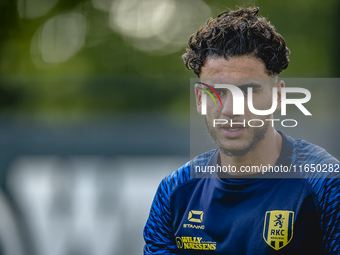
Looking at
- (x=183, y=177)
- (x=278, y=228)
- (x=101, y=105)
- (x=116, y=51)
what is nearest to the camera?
(x=278, y=228)

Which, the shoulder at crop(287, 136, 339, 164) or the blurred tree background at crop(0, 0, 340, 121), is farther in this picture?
the blurred tree background at crop(0, 0, 340, 121)

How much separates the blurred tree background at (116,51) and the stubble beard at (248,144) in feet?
6.62

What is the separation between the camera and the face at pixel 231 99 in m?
1.16

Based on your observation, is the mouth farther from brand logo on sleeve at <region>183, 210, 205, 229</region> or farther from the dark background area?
the dark background area

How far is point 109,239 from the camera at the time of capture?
262 centimetres

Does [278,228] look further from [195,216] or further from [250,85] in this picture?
[250,85]

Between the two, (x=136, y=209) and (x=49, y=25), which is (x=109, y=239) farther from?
(x=49, y=25)

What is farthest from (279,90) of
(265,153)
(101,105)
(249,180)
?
(101,105)

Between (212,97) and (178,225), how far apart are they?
0.51 m

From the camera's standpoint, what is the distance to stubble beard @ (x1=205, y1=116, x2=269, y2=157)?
1.21 metres

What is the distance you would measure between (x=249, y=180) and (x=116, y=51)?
8.69 ft

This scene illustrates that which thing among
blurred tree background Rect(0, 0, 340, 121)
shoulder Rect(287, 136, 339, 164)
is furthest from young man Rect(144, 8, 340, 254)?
blurred tree background Rect(0, 0, 340, 121)

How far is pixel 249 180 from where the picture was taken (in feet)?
3.89

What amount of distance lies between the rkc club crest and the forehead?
1.57ft
